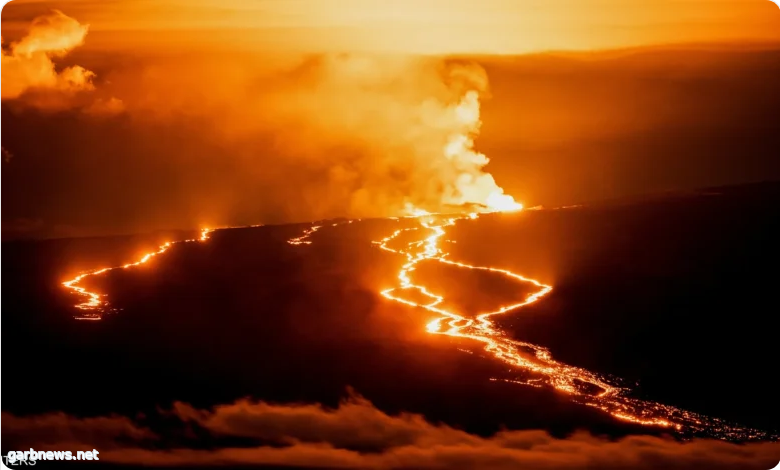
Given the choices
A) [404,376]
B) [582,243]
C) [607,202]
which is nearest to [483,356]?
[404,376]

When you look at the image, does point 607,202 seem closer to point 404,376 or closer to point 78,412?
point 404,376

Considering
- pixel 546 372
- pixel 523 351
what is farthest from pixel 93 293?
pixel 546 372

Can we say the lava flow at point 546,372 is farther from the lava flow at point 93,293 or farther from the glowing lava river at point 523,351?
the lava flow at point 93,293

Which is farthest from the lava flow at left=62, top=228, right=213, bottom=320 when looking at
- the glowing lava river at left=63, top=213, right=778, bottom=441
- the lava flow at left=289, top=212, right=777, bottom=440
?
the lava flow at left=289, top=212, right=777, bottom=440

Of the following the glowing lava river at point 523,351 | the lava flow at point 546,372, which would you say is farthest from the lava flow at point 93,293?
the lava flow at point 546,372

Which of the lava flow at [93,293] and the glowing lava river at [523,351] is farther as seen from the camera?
the lava flow at [93,293]

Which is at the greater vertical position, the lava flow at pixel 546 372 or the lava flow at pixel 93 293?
the lava flow at pixel 93 293
